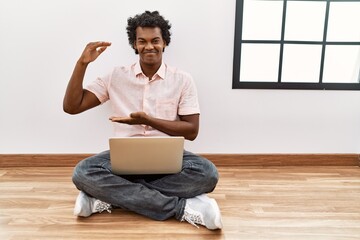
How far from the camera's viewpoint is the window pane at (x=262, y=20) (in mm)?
2162

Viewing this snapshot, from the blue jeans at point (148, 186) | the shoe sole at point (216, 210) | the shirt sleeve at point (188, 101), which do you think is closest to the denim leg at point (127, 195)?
the blue jeans at point (148, 186)

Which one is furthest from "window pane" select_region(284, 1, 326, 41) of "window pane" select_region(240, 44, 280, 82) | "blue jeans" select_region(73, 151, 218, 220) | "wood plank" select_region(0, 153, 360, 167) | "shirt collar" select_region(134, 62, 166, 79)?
"blue jeans" select_region(73, 151, 218, 220)

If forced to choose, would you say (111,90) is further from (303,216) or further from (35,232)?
(303,216)

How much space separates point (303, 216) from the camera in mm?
1564

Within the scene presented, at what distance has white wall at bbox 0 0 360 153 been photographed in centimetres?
210

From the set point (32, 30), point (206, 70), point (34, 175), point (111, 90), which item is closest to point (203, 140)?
point (206, 70)

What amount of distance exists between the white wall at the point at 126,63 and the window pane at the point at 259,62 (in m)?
0.10

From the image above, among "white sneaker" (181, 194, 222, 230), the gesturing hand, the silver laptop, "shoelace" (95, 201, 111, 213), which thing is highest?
the gesturing hand

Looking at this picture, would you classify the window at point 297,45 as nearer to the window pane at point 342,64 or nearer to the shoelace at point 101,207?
the window pane at point 342,64

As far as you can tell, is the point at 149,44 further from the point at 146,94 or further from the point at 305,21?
the point at 305,21

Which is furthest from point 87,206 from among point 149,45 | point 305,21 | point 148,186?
point 305,21

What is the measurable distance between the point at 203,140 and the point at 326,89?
0.90m

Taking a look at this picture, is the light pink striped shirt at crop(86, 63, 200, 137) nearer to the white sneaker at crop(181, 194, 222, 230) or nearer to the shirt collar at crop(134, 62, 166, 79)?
the shirt collar at crop(134, 62, 166, 79)

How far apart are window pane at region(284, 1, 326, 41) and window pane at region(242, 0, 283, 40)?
67mm
